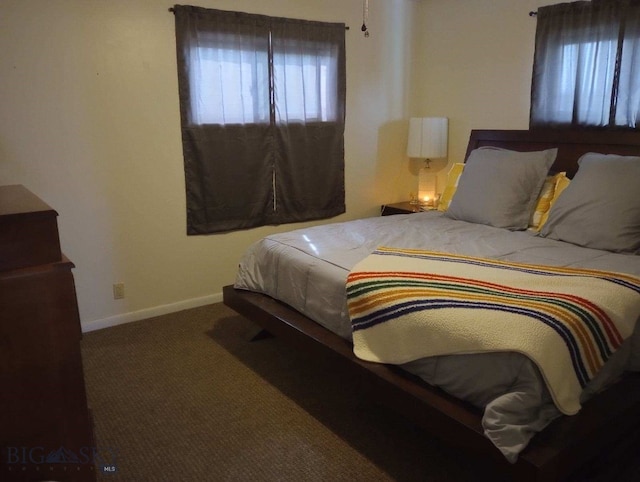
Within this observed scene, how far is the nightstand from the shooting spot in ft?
13.7

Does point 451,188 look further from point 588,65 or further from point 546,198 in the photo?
point 588,65

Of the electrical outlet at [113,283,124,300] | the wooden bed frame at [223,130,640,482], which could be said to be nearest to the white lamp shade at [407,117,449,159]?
the wooden bed frame at [223,130,640,482]

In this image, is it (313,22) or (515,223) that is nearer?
(515,223)

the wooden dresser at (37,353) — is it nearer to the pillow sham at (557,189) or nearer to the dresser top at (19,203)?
the dresser top at (19,203)

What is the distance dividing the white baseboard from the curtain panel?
520mm

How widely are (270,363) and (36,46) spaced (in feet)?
7.21

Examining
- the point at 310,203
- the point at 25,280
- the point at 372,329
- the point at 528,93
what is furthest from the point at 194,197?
the point at 528,93

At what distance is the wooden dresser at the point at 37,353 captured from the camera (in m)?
A: 1.33

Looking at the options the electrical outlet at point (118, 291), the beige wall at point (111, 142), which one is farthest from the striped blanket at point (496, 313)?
the electrical outlet at point (118, 291)

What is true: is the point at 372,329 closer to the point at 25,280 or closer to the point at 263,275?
the point at 263,275

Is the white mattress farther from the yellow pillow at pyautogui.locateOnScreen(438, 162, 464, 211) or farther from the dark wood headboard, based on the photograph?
the dark wood headboard

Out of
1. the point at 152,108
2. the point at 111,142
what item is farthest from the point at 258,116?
the point at 111,142

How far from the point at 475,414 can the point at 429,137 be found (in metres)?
2.87

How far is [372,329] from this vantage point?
6.75 ft
